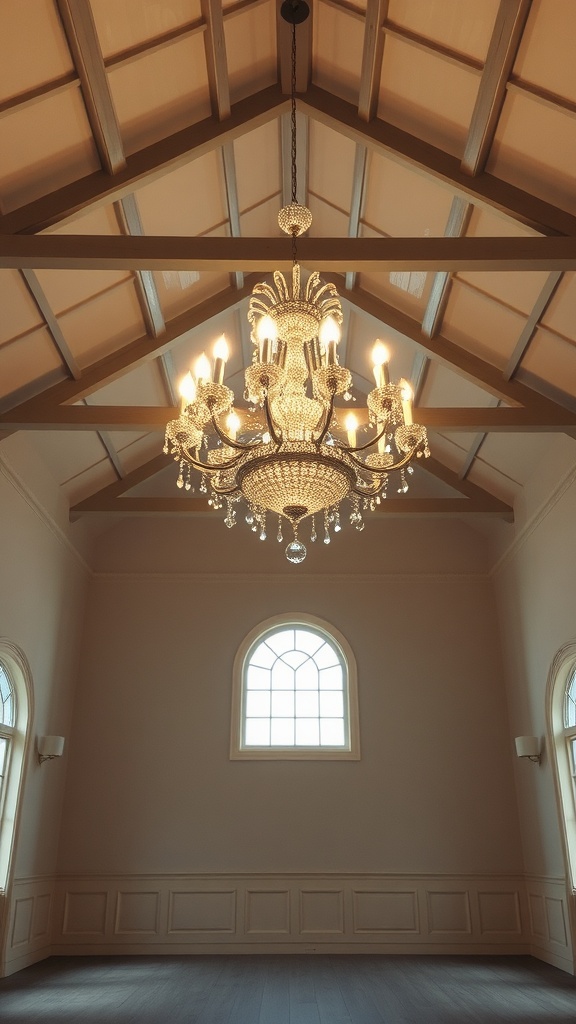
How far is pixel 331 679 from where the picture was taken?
8.53 metres

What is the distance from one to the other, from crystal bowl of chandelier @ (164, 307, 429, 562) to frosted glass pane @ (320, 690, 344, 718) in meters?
4.59

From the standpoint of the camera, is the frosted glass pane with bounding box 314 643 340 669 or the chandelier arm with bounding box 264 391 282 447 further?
the frosted glass pane with bounding box 314 643 340 669

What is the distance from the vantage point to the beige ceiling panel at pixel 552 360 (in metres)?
5.55

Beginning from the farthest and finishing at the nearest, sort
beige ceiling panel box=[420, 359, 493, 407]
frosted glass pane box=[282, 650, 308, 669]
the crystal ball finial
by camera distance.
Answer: frosted glass pane box=[282, 650, 308, 669] → beige ceiling panel box=[420, 359, 493, 407] → the crystal ball finial

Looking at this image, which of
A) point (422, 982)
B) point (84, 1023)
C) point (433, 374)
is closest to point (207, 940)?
point (422, 982)

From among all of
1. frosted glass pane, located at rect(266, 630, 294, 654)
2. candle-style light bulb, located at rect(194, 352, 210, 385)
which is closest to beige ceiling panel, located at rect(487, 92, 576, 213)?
candle-style light bulb, located at rect(194, 352, 210, 385)

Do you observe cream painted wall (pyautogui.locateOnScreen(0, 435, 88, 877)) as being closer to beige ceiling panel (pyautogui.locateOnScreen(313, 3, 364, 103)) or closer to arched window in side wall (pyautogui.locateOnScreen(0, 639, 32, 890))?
arched window in side wall (pyautogui.locateOnScreen(0, 639, 32, 890))

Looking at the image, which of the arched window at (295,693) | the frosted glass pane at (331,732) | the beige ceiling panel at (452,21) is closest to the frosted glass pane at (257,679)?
the arched window at (295,693)

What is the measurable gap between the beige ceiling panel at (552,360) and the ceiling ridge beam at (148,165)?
249 cm

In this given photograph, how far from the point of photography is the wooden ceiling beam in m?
3.91

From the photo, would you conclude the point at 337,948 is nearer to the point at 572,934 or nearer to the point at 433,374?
the point at 572,934

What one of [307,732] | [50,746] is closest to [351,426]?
[50,746]

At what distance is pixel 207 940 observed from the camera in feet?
24.6

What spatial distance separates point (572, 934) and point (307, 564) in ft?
14.5
